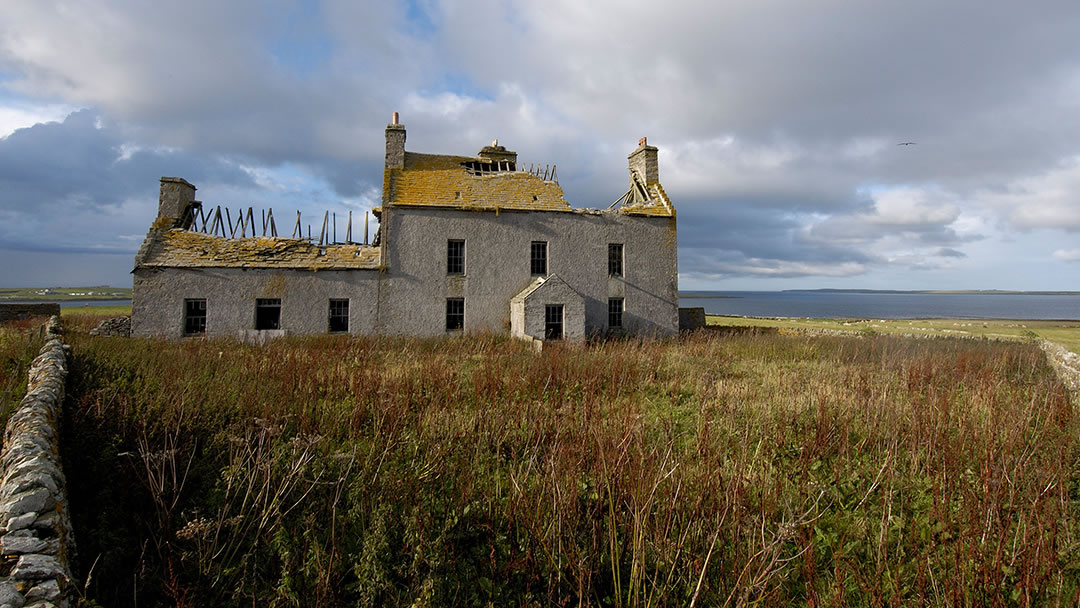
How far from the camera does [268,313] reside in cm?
1833

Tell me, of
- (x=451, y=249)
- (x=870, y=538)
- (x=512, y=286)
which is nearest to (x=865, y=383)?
(x=870, y=538)

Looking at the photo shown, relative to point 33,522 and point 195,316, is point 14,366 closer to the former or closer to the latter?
point 33,522

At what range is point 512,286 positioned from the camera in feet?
66.4

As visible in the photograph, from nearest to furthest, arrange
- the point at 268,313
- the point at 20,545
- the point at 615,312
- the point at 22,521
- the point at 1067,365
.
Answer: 1. the point at 20,545
2. the point at 22,521
3. the point at 1067,365
4. the point at 268,313
5. the point at 615,312

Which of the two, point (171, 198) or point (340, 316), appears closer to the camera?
point (340, 316)

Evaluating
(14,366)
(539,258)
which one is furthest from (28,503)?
(539,258)

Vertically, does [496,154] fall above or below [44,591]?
above

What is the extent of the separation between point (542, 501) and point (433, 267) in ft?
53.9

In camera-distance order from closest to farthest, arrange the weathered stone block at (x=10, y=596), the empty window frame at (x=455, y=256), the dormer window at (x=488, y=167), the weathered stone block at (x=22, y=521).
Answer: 1. the weathered stone block at (x=10, y=596)
2. the weathered stone block at (x=22, y=521)
3. the empty window frame at (x=455, y=256)
4. the dormer window at (x=488, y=167)

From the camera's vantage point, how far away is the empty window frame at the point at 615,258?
69.7 ft

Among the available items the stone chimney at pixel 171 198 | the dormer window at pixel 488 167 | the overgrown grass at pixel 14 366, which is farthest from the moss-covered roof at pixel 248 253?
the overgrown grass at pixel 14 366

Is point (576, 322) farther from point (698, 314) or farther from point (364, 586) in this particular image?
point (364, 586)

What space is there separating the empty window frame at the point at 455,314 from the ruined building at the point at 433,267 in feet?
0.14

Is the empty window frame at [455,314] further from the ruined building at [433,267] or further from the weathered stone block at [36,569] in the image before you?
the weathered stone block at [36,569]
